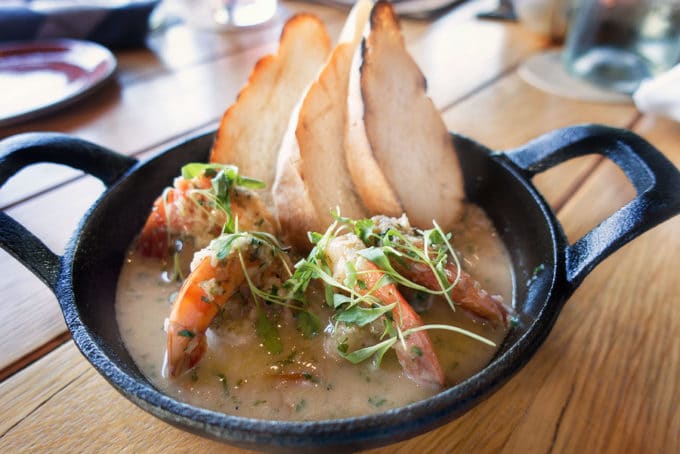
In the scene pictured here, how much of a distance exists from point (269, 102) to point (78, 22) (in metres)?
1.99

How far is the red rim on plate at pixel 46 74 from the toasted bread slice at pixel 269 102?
3.94ft

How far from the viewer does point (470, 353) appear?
116cm

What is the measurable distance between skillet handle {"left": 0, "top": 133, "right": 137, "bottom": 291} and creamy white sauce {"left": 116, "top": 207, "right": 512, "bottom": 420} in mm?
241

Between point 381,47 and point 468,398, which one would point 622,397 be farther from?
point 381,47

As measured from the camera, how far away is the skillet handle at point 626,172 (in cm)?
108

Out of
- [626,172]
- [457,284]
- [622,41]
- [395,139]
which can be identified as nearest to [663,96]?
[622,41]

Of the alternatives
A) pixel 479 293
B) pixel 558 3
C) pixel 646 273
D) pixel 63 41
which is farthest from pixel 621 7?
pixel 63 41

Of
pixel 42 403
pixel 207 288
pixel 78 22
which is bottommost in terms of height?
pixel 42 403

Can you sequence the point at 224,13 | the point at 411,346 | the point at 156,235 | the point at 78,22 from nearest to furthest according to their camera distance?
the point at 411,346 < the point at 156,235 < the point at 78,22 < the point at 224,13

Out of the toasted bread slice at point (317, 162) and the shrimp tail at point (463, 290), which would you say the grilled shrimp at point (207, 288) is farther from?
the shrimp tail at point (463, 290)

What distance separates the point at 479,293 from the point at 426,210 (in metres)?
0.39

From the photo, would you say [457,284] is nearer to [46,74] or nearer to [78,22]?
[46,74]

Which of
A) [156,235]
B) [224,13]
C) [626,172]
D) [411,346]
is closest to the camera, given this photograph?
[411,346]

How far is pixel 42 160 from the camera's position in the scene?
51.3 inches
